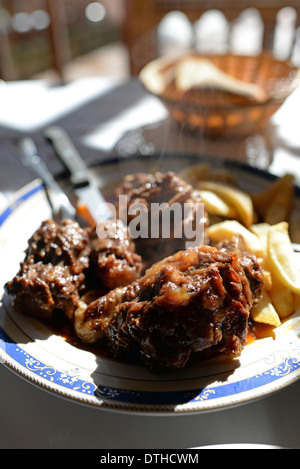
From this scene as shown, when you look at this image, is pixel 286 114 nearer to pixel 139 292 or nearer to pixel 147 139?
pixel 147 139

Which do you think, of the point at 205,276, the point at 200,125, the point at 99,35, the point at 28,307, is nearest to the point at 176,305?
the point at 205,276

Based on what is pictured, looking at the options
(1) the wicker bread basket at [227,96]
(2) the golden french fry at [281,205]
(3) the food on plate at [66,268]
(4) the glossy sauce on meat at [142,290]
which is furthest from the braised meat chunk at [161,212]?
(1) the wicker bread basket at [227,96]

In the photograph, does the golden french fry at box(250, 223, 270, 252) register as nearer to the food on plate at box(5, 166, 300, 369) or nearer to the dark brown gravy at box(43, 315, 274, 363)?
the food on plate at box(5, 166, 300, 369)

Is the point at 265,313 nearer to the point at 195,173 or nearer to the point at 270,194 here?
the point at 270,194

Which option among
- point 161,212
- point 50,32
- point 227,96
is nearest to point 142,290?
point 161,212

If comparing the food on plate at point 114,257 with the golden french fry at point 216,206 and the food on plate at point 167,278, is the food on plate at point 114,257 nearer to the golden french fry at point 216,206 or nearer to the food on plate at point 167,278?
the food on plate at point 167,278

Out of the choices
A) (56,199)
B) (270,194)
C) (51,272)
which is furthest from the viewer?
(56,199)
